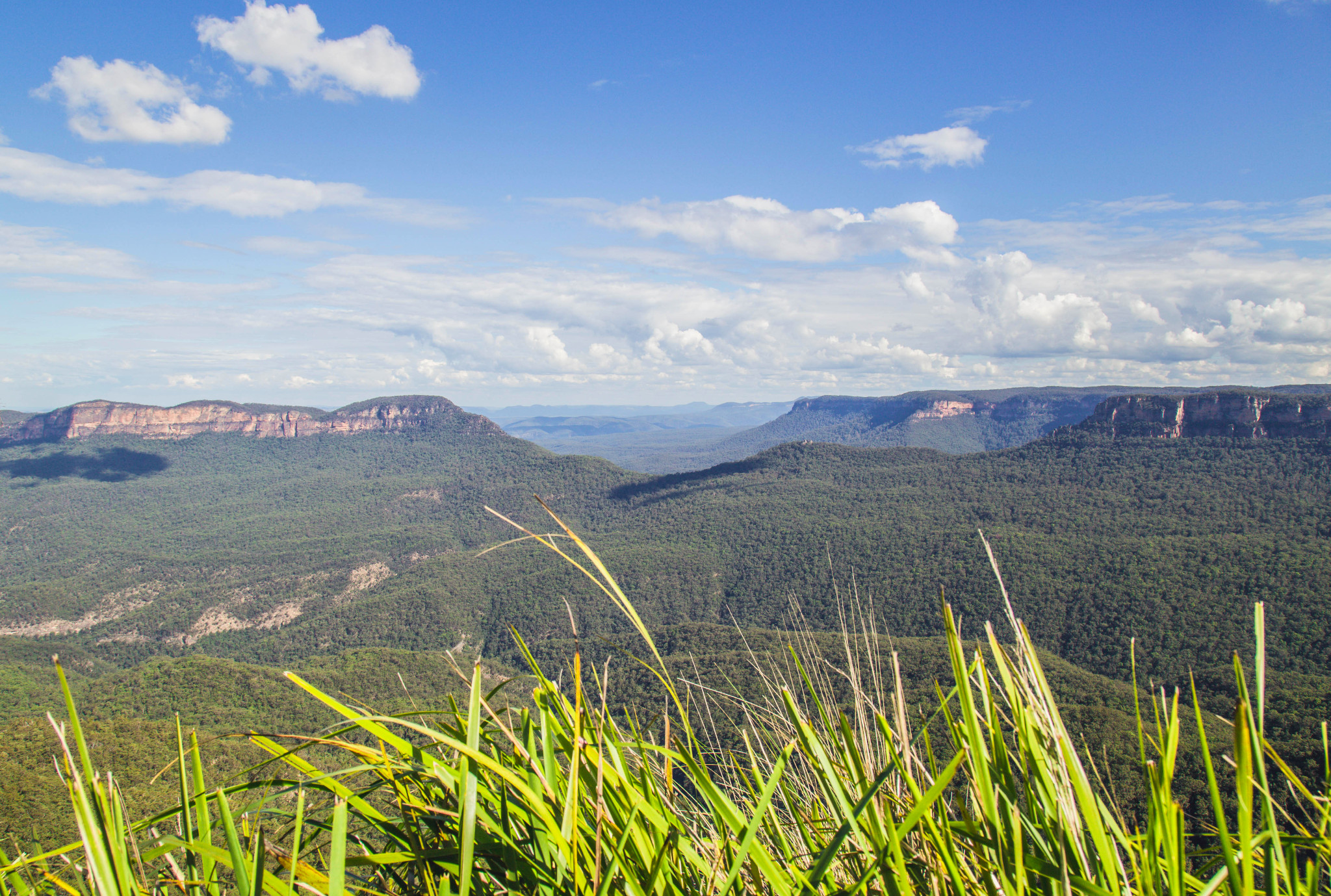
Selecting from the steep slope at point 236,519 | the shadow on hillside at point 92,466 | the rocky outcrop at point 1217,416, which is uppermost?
the rocky outcrop at point 1217,416

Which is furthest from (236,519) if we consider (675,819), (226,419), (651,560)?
(675,819)

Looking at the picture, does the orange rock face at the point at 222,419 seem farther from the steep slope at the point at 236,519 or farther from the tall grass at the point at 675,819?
the tall grass at the point at 675,819

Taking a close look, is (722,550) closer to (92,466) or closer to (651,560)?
(651,560)

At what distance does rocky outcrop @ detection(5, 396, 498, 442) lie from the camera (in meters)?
141

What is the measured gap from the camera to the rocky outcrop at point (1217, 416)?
69.9 m

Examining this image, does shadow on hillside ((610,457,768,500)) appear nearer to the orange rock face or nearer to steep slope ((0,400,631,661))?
steep slope ((0,400,631,661))

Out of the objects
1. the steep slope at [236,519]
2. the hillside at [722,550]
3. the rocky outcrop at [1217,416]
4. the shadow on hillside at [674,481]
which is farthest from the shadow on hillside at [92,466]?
the rocky outcrop at [1217,416]

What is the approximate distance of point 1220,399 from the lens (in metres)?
77.1

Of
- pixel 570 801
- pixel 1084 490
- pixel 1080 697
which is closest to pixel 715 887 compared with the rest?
pixel 570 801

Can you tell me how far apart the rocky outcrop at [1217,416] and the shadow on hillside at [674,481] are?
52446 mm

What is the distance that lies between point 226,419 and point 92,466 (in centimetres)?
2688

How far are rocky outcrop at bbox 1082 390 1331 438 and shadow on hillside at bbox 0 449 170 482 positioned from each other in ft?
585

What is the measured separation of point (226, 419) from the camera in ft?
494

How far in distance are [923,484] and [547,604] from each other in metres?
54.8
